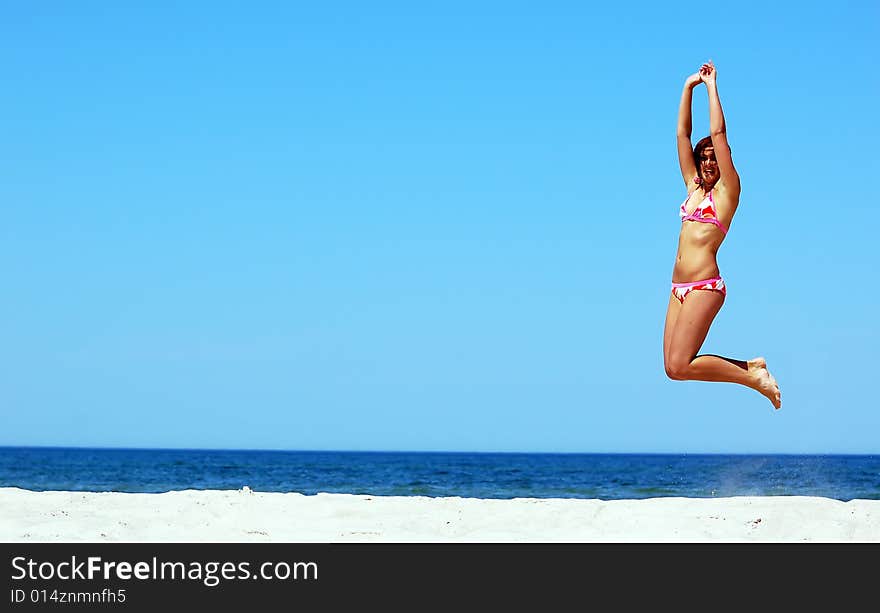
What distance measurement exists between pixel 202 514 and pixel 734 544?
4.91 metres

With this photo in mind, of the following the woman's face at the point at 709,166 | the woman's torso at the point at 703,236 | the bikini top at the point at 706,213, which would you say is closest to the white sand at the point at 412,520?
the woman's torso at the point at 703,236

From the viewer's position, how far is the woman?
24.1 ft

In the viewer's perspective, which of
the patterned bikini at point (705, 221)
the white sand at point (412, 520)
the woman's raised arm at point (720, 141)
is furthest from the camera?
the white sand at point (412, 520)

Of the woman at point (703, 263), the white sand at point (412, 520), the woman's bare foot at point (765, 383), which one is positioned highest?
the woman at point (703, 263)

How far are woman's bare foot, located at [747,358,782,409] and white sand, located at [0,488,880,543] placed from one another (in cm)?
191

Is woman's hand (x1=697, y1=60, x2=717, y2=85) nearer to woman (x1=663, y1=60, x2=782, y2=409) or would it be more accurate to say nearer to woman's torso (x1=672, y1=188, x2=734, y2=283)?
woman (x1=663, y1=60, x2=782, y2=409)

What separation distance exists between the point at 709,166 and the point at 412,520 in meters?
4.50

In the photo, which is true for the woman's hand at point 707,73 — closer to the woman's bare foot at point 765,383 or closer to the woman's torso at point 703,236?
the woman's torso at point 703,236

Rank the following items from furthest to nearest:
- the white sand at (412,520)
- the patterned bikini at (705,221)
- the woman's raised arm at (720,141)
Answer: the white sand at (412,520) → the patterned bikini at (705,221) → the woman's raised arm at (720,141)

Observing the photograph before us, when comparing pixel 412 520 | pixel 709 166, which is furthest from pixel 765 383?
pixel 412 520

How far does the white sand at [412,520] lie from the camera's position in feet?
29.2
